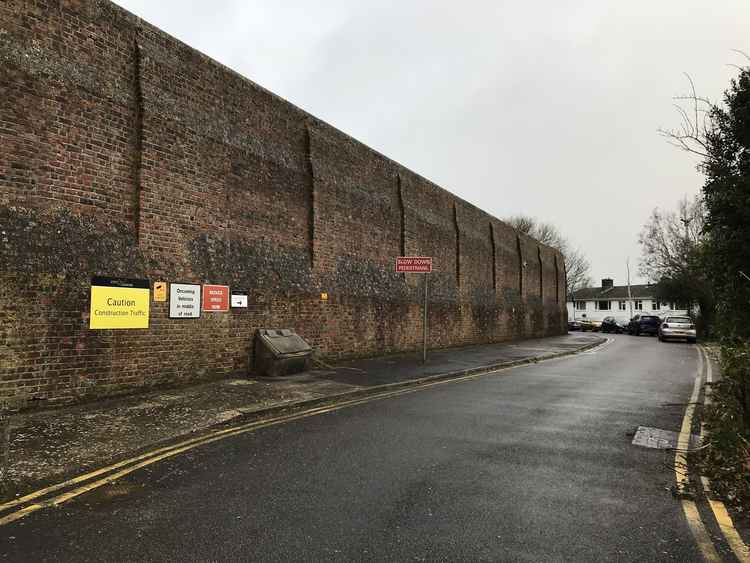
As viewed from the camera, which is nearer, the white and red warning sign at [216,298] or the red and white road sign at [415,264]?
the white and red warning sign at [216,298]

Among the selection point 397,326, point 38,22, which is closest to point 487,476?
point 38,22

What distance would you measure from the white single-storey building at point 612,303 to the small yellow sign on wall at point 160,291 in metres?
72.2

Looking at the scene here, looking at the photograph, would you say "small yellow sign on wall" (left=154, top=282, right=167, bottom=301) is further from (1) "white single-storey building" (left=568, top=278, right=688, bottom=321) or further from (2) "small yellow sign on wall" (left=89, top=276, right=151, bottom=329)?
(1) "white single-storey building" (left=568, top=278, right=688, bottom=321)

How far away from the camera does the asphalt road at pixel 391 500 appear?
3602mm

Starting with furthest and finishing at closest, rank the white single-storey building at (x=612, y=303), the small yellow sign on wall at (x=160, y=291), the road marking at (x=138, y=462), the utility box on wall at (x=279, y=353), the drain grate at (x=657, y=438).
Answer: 1. the white single-storey building at (x=612, y=303)
2. the utility box on wall at (x=279, y=353)
3. the small yellow sign on wall at (x=160, y=291)
4. the drain grate at (x=657, y=438)
5. the road marking at (x=138, y=462)

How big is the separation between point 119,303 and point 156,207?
1.97 metres

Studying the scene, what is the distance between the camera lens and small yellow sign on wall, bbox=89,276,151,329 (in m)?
8.55

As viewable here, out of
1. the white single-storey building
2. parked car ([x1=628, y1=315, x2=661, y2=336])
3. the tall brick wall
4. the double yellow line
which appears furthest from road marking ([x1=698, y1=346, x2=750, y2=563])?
the white single-storey building

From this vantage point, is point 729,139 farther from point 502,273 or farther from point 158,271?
point 502,273

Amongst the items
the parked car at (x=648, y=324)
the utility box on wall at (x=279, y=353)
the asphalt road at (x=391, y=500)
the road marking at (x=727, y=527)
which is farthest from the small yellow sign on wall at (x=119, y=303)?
the parked car at (x=648, y=324)

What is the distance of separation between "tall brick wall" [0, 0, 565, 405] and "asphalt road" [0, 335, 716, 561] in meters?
3.72

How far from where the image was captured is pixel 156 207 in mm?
9734

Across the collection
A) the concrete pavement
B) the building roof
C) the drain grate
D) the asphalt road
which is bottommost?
the drain grate

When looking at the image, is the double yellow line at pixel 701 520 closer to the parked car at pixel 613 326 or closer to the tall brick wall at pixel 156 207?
the tall brick wall at pixel 156 207
